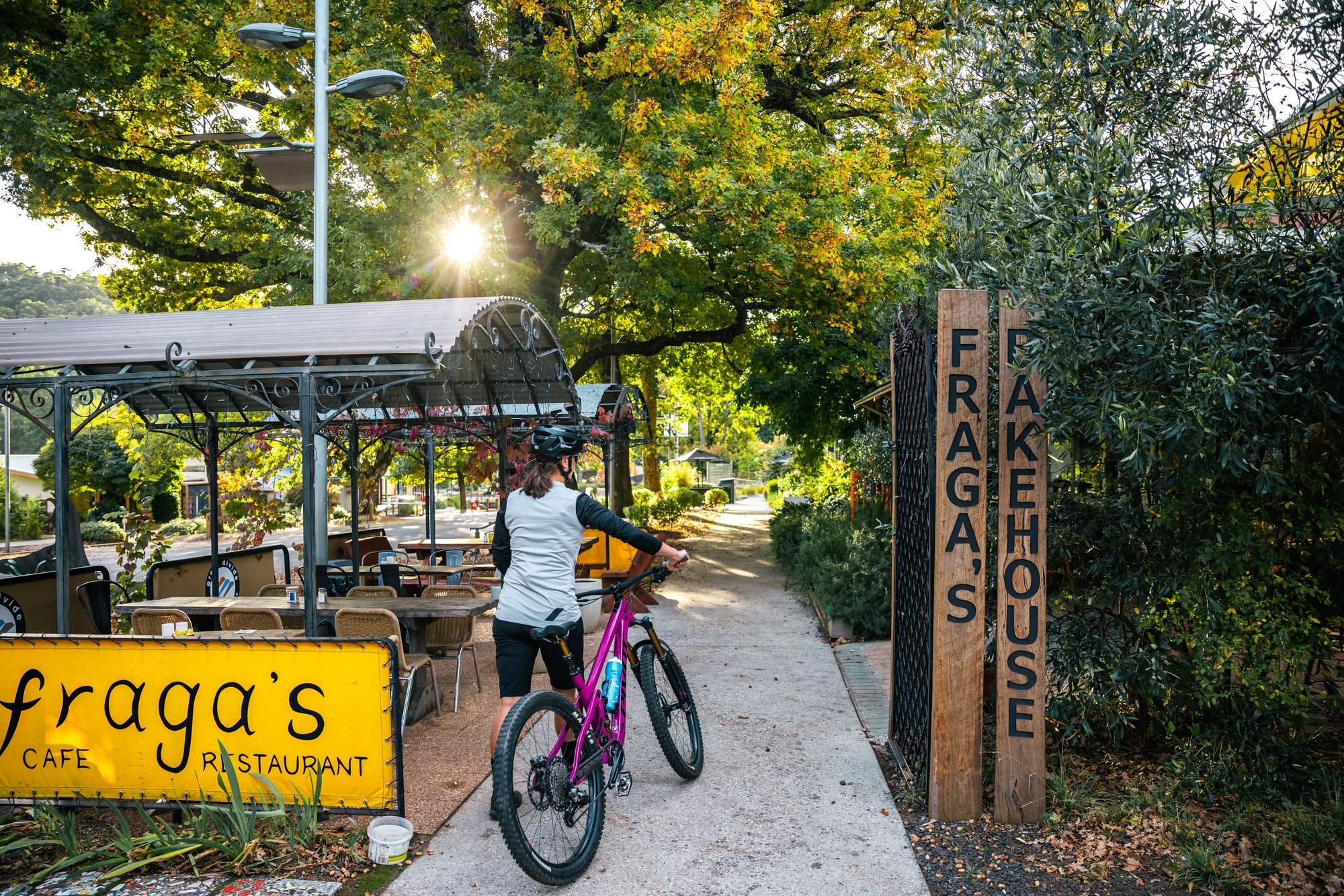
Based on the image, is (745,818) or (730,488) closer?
(745,818)

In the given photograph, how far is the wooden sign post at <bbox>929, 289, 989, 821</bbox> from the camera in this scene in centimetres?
415

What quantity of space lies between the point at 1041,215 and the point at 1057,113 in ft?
2.73

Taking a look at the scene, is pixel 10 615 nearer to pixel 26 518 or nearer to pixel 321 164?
pixel 321 164

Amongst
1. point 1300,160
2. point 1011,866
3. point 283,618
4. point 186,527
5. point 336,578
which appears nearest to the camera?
point 1300,160

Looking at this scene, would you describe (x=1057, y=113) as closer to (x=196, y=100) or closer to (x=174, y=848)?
(x=174, y=848)

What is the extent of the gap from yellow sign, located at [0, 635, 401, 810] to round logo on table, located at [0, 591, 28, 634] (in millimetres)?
4451

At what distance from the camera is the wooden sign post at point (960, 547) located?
163 inches

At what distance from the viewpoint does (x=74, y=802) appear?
421 centimetres

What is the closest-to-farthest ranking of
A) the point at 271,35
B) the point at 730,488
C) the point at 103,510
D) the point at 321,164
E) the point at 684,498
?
1. the point at 271,35
2. the point at 321,164
3. the point at 684,498
4. the point at 103,510
5. the point at 730,488

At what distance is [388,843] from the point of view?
13.0 ft

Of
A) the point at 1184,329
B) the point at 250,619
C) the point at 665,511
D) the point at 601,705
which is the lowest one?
the point at 665,511

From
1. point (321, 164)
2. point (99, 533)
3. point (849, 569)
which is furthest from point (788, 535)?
point (99, 533)

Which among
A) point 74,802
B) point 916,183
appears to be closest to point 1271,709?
point 74,802

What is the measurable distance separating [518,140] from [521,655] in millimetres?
9070
